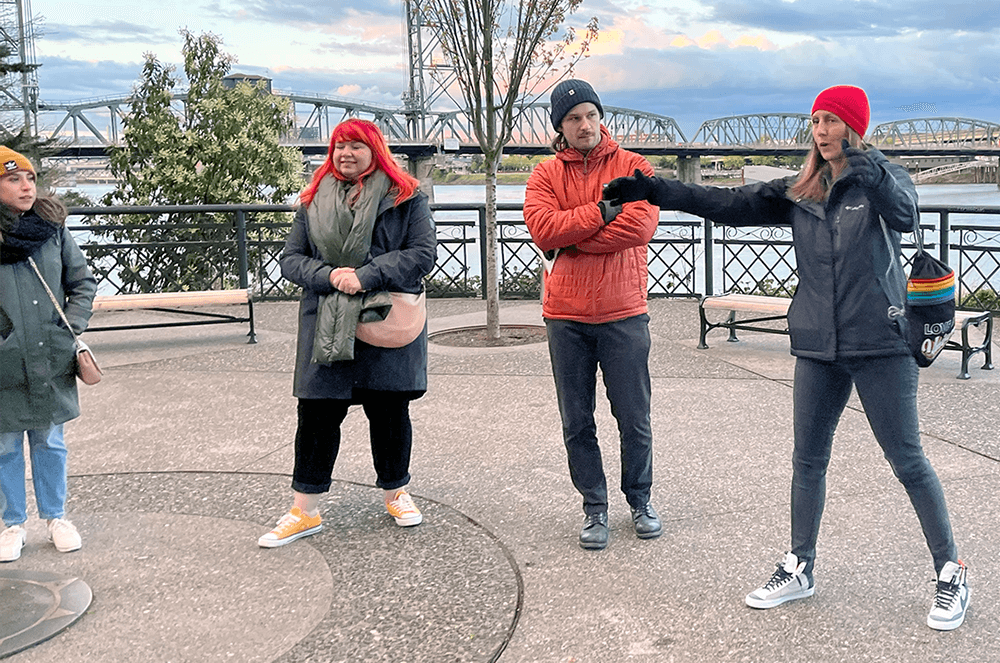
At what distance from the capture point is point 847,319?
3104 mm

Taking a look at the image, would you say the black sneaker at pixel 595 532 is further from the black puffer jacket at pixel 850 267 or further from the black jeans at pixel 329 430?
the black puffer jacket at pixel 850 267

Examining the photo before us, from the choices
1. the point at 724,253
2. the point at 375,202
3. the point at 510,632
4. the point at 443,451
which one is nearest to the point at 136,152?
the point at 724,253

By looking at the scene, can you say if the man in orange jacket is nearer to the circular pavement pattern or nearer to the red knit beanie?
the circular pavement pattern

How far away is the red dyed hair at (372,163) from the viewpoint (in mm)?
3869

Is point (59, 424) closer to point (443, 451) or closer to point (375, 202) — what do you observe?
point (375, 202)

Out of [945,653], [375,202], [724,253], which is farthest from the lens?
[724,253]

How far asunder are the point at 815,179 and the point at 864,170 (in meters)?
0.26

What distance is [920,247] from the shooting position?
3.18 meters

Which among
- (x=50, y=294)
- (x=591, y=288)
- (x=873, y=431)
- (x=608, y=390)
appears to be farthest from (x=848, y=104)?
(x=50, y=294)

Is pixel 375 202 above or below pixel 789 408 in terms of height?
above

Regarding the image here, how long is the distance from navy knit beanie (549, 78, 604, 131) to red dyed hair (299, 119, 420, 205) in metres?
0.64

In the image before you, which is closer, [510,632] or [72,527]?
[510,632]

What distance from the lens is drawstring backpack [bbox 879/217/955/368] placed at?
9.82 feet

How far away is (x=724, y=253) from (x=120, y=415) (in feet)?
22.0
